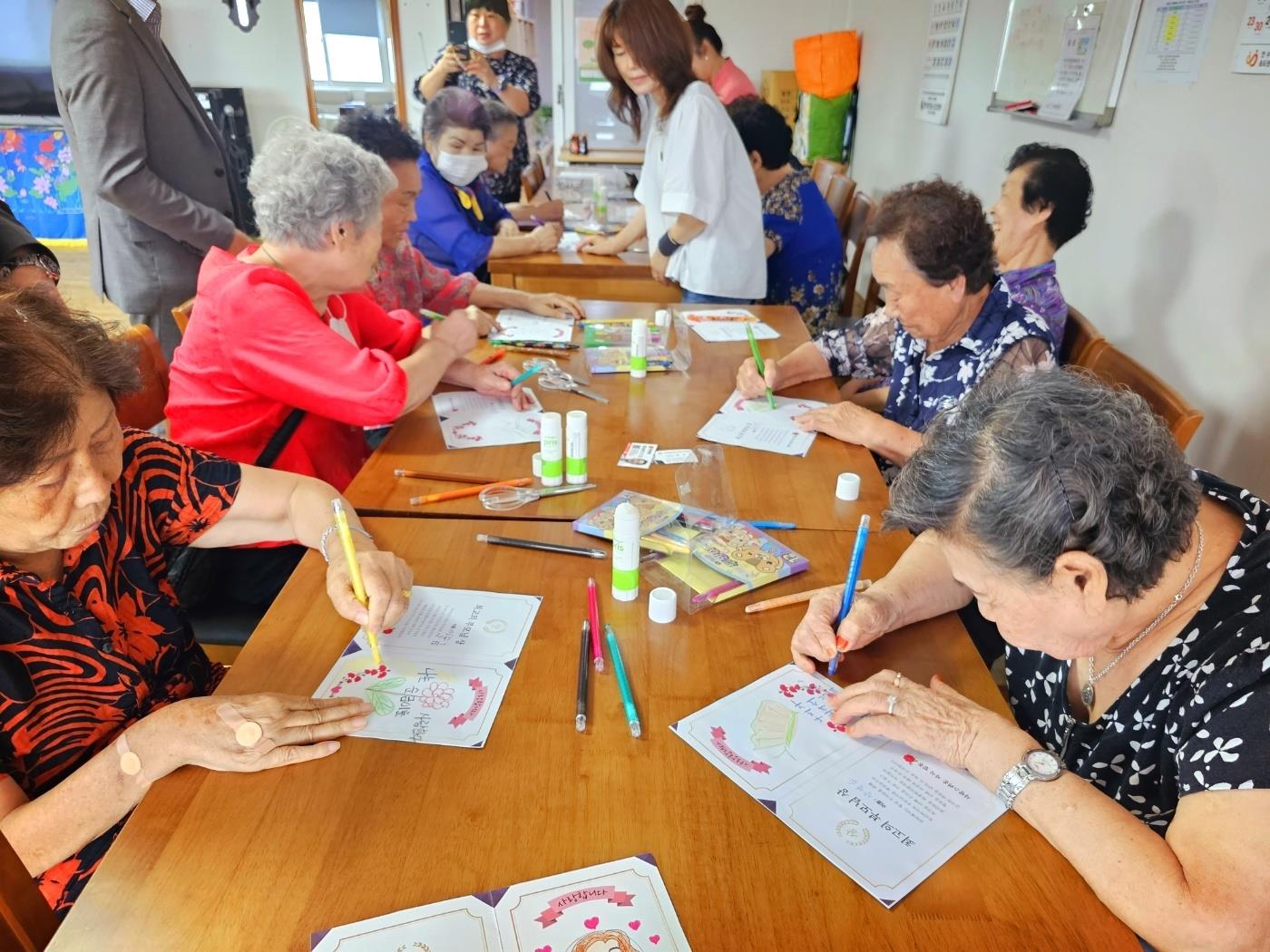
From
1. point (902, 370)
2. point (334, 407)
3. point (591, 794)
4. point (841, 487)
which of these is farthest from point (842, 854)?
point (902, 370)

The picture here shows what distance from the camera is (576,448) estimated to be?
151 centimetres

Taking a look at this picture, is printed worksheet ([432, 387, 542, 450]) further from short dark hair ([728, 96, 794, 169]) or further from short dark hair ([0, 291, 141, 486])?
short dark hair ([728, 96, 794, 169])

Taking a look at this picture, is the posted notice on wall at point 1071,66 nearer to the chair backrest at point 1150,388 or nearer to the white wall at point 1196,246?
the white wall at point 1196,246

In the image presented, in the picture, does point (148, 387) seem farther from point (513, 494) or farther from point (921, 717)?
point (921, 717)

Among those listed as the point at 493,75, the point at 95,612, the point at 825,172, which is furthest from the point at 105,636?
the point at 825,172

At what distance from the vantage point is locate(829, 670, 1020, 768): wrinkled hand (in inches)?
36.8

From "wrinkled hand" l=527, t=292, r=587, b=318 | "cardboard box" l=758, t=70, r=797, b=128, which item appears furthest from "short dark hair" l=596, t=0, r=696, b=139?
"cardboard box" l=758, t=70, r=797, b=128

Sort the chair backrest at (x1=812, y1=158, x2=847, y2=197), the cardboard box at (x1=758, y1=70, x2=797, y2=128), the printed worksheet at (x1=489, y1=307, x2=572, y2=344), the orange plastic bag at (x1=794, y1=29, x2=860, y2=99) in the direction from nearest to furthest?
the printed worksheet at (x1=489, y1=307, x2=572, y2=344) < the chair backrest at (x1=812, y1=158, x2=847, y2=197) < the orange plastic bag at (x1=794, y1=29, x2=860, y2=99) < the cardboard box at (x1=758, y1=70, x2=797, y2=128)

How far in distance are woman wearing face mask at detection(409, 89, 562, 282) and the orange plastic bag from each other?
11.5 ft

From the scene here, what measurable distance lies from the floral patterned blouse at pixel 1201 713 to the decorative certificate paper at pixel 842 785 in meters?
0.21

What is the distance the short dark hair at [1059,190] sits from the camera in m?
2.22

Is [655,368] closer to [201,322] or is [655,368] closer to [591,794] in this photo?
[201,322]

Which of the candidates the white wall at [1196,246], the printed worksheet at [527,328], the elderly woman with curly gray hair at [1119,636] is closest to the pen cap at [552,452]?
the elderly woman with curly gray hair at [1119,636]

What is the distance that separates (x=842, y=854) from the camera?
2.72ft
